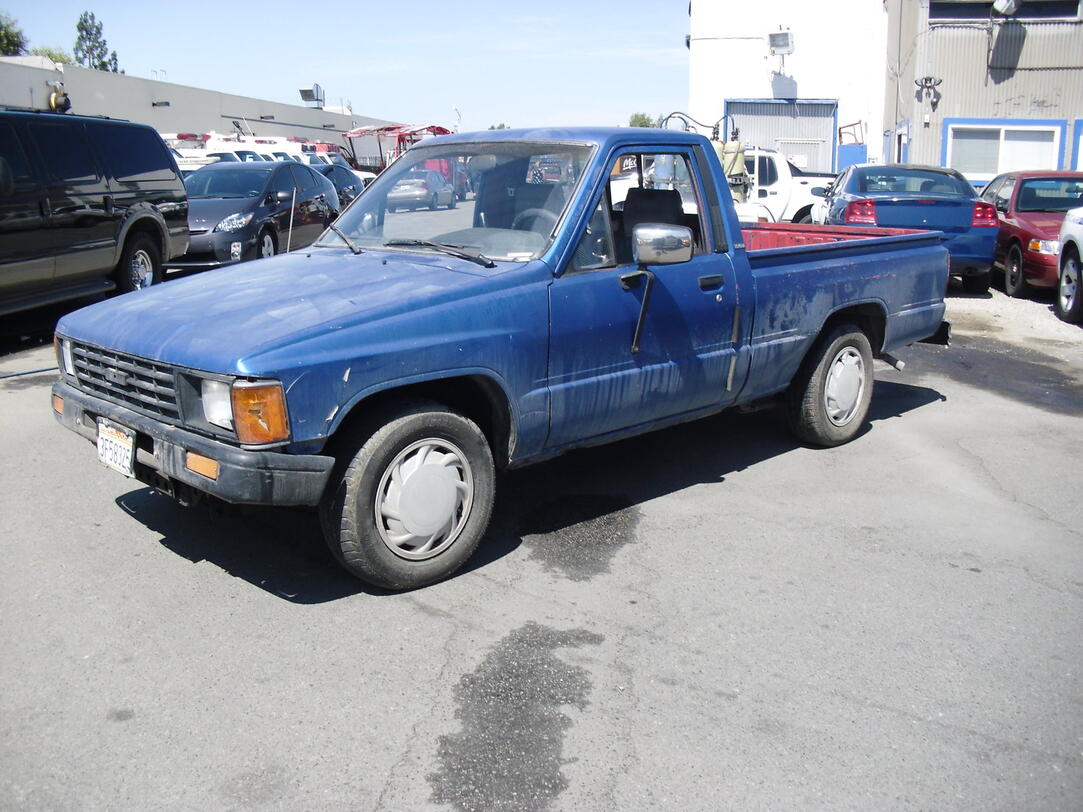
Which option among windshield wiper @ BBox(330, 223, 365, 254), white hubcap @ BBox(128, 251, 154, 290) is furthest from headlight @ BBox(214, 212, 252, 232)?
windshield wiper @ BBox(330, 223, 365, 254)

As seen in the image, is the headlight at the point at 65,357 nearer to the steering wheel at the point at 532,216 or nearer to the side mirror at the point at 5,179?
the steering wheel at the point at 532,216

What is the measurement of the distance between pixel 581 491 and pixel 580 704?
2.17 m

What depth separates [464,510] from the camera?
4230 mm

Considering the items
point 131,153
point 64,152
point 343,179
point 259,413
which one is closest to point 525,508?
point 259,413

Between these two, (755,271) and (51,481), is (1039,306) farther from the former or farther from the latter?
(51,481)

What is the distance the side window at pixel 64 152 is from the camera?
898 centimetres

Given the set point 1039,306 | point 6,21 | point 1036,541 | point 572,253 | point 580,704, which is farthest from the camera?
point 6,21

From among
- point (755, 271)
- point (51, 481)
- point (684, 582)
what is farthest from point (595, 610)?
point (51, 481)

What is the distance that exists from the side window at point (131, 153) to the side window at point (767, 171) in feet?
35.4

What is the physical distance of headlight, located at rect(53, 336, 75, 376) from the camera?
4477 millimetres

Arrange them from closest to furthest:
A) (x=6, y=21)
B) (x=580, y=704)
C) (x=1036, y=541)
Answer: (x=580, y=704), (x=1036, y=541), (x=6, y=21)

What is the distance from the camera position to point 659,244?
4512mm

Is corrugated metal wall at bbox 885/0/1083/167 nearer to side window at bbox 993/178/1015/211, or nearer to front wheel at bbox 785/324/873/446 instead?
side window at bbox 993/178/1015/211

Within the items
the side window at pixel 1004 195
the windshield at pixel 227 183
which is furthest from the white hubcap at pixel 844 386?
the windshield at pixel 227 183
